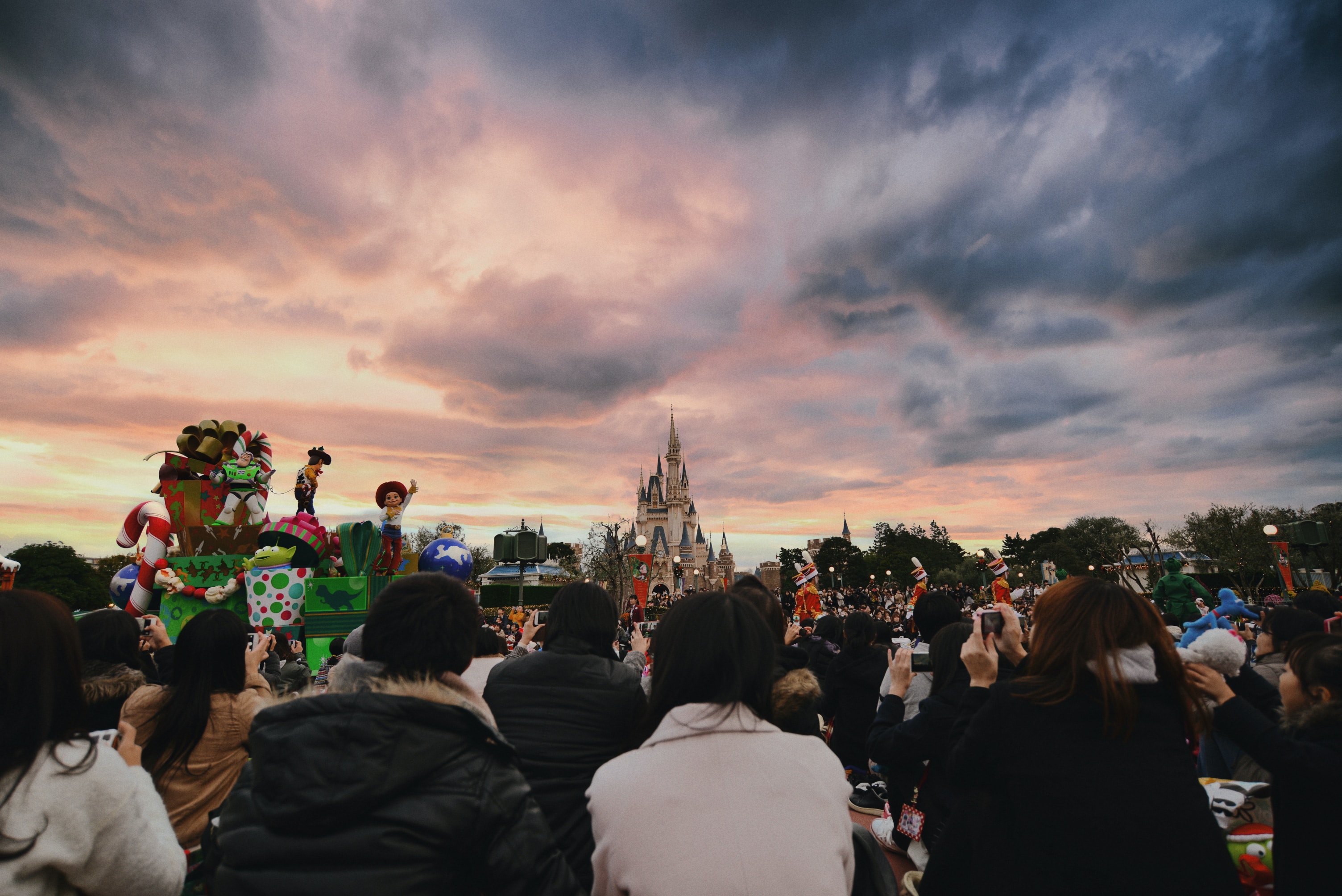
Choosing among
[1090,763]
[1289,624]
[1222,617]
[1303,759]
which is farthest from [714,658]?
[1222,617]

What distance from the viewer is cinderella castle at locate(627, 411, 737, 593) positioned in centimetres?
9794

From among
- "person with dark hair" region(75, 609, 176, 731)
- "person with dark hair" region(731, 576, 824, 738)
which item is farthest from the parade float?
"person with dark hair" region(731, 576, 824, 738)

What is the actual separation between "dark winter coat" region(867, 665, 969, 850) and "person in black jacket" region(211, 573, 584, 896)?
6.33 feet

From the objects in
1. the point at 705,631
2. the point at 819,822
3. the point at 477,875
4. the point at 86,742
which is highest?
the point at 705,631

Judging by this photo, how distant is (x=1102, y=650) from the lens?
2.24 m

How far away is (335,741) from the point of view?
5.29ft

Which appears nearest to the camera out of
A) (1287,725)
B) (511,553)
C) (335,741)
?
(335,741)

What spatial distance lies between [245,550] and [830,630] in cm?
971

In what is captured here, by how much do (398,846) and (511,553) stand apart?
8.94m

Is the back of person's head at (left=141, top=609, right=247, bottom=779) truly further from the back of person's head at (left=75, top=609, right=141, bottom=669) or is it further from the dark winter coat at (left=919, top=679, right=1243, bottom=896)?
the dark winter coat at (left=919, top=679, right=1243, bottom=896)

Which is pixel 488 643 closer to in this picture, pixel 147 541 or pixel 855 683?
pixel 855 683

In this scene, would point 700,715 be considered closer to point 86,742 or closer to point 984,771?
point 984,771

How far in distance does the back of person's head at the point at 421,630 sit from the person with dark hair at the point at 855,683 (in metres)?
3.79

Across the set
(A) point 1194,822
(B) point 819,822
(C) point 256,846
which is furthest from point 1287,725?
(C) point 256,846
